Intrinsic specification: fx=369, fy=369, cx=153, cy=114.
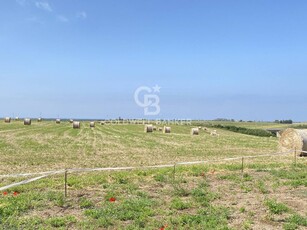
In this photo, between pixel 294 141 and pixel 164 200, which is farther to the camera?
pixel 294 141

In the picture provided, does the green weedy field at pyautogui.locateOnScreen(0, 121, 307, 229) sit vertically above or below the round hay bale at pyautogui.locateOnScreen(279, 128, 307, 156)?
below

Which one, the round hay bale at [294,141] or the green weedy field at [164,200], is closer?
the green weedy field at [164,200]

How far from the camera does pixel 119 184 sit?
12.6m

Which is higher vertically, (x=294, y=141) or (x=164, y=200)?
(x=294, y=141)

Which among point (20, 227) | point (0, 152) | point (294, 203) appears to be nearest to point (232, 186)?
point (294, 203)

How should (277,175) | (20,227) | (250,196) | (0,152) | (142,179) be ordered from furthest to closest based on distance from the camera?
1. (0,152)
2. (277,175)
3. (142,179)
4. (250,196)
5. (20,227)

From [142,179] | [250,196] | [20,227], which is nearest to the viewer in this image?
[20,227]

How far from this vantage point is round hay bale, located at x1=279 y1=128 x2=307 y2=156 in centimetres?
2447

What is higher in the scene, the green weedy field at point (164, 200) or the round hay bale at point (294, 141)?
the round hay bale at point (294, 141)

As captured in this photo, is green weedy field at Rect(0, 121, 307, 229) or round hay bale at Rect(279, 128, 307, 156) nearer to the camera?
green weedy field at Rect(0, 121, 307, 229)

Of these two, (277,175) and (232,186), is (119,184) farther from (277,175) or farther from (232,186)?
(277,175)

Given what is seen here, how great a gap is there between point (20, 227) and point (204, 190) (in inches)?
234

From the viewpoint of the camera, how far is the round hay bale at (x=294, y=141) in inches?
963

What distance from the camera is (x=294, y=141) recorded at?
25.1 meters
